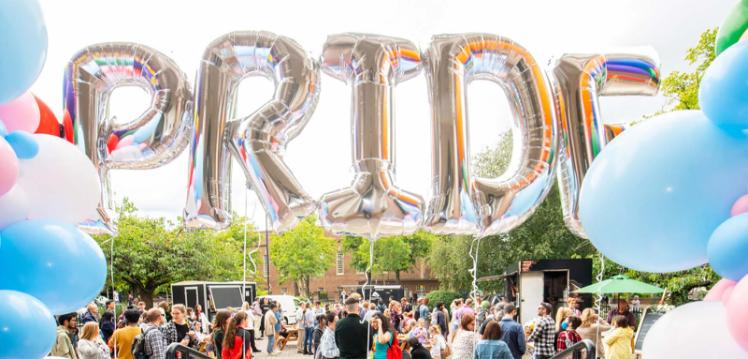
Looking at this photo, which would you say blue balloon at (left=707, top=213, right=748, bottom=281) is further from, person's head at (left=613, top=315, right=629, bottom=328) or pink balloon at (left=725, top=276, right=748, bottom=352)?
person's head at (left=613, top=315, right=629, bottom=328)

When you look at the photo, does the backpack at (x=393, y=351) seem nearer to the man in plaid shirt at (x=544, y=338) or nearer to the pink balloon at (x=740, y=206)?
the man in plaid shirt at (x=544, y=338)

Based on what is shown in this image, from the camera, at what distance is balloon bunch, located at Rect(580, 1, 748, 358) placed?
2.19 meters

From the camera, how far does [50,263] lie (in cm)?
271

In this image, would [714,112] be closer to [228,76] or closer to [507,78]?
[507,78]

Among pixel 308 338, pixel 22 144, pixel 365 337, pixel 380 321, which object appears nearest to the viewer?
pixel 22 144

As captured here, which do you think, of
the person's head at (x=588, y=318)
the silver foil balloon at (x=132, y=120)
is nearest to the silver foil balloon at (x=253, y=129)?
the silver foil balloon at (x=132, y=120)

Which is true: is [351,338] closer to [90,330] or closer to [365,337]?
[365,337]

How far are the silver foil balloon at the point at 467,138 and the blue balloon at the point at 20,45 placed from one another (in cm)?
181

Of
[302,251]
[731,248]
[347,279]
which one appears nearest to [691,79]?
[731,248]

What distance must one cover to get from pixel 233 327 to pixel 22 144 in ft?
11.5

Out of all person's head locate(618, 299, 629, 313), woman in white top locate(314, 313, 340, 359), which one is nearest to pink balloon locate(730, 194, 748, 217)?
woman in white top locate(314, 313, 340, 359)

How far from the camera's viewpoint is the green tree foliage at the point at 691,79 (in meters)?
14.7

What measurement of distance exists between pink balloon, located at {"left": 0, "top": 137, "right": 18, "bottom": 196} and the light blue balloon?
2162 millimetres

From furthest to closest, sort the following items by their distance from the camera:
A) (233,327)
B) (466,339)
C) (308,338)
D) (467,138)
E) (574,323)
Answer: (308,338), (574,323), (466,339), (233,327), (467,138)
